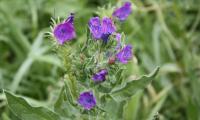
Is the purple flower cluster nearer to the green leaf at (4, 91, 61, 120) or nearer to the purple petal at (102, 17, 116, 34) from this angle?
the purple petal at (102, 17, 116, 34)

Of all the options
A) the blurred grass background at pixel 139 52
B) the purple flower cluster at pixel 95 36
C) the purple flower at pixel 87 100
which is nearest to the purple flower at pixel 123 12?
the purple flower cluster at pixel 95 36

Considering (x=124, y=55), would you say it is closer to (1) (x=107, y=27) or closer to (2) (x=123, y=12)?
(1) (x=107, y=27)

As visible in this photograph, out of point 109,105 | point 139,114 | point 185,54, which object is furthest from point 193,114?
point 109,105

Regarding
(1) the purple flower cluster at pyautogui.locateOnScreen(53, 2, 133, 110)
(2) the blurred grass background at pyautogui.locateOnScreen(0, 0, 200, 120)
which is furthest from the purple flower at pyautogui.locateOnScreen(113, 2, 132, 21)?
(2) the blurred grass background at pyautogui.locateOnScreen(0, 0, 200, 120)

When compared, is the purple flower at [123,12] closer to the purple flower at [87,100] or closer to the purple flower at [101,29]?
the purple flower at [101,29]

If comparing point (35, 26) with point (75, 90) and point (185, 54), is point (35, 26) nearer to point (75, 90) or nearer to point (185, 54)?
point (185, 54)

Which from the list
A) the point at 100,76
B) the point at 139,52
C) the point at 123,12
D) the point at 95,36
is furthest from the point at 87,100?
the point at 139,52
